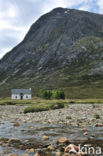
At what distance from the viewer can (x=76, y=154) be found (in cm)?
1406

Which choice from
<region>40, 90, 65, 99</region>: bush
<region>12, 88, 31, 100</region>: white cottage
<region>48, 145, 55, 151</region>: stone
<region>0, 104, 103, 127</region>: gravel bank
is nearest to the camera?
<region>48, 145, 55, 151</region>: stone

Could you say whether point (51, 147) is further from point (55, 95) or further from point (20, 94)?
point (20, 94)

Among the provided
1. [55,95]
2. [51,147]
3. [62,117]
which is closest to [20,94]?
[55,95]

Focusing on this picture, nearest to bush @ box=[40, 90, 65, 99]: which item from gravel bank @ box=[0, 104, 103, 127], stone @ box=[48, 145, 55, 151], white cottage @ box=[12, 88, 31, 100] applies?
white cottage @ box=[12, 88, 31, 100]

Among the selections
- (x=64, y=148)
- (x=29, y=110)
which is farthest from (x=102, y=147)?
(x=29, y=110)

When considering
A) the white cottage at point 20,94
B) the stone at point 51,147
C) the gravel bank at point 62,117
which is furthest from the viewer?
the white cottage at point 20,94

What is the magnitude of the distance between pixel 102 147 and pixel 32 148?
5.29 metres

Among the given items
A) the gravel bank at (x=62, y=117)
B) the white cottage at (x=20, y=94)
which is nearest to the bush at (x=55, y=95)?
the white cottage at (x=20, y=94)

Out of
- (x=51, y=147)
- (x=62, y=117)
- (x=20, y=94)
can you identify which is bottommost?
(x=51, y=147)

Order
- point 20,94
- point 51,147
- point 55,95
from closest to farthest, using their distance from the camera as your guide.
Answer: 1. point 51,147
2. point 55,95
3. point 20,94

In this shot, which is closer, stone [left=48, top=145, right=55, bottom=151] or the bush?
Answer: stone [left=48, top=145, right=55, bottom=151]

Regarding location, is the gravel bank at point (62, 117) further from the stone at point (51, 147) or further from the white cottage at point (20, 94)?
the white cottage at point (20, 94)

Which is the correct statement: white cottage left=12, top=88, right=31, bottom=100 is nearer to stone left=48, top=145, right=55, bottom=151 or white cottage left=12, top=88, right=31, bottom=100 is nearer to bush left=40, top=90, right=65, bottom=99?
bush left=40, top=90, right=65, bottom=99

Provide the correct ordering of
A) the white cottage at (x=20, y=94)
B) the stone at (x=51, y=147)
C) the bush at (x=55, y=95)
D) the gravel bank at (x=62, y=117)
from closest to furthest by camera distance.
Answer: the stone at (x=51, y=147) < the gravel bank at (x=62, y=117) < the bush at (x=55, y=95) < the white cottage at (x=20, y=94)
